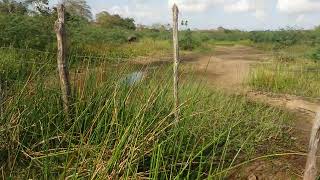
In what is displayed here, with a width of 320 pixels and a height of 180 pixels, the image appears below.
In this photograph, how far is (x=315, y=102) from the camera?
818 cm

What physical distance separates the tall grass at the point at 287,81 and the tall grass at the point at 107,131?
4114 mm

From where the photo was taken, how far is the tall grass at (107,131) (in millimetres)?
2740

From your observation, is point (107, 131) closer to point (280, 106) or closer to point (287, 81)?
point (280, 106)

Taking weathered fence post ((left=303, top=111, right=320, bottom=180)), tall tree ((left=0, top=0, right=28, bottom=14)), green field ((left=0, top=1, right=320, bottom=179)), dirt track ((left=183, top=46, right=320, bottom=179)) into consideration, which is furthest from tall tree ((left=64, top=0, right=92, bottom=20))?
weathered fence post ((left=303, top=111, right=320, bottom=180))

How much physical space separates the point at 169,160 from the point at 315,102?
569cm

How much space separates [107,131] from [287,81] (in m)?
5.66

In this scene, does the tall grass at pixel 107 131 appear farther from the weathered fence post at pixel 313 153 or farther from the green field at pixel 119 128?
the weathered fence post at pixel 313 153

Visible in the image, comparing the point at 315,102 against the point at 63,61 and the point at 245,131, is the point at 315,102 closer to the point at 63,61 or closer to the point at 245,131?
the point at 245,131

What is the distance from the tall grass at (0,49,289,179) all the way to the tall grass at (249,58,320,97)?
162 inches

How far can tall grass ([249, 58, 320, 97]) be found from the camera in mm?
8108

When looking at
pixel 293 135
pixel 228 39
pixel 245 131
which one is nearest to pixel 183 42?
pixel 228 39

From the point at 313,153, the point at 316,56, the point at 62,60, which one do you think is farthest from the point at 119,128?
the point at 316,56

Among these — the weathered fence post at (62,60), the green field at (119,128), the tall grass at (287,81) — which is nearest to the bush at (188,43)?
the tall grass at (287,81)

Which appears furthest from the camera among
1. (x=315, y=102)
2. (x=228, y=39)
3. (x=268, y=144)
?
(x=228, y=39)
